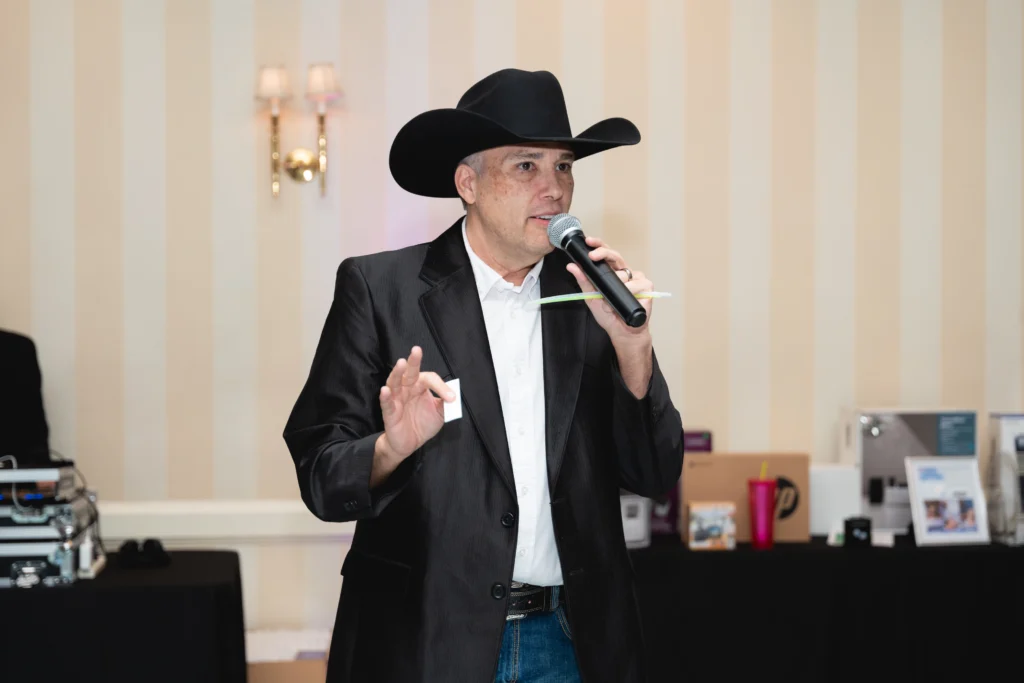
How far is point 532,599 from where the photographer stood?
66.3 inches

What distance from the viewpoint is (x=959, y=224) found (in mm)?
3732

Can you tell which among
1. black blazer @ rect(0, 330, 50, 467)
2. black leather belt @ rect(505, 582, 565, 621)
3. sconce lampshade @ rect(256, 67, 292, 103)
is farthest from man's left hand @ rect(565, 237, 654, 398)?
black blazer @ rect(0, 330, 50, 467)

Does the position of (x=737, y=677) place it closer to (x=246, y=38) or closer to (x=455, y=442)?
(x=455, y=442)

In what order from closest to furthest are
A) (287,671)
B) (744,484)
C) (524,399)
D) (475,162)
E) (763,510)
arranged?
1. (524,399)
2. (475,162)
3. (287,671)
4. (763,510)
5. (744,484)

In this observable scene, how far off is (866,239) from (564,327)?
2.26 meters

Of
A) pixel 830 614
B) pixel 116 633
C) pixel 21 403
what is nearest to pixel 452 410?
pixel 116 633

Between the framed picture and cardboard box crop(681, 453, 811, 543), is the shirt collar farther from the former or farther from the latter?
the framed picture

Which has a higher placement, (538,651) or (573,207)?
(573,207)

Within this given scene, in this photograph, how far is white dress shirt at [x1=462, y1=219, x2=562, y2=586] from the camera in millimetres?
1689

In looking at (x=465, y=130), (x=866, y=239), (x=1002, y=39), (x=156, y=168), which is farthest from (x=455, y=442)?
(x=1002, y=39)

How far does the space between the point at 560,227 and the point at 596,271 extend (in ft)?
0.52

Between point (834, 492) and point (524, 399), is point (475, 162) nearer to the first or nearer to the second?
point (524, 399)

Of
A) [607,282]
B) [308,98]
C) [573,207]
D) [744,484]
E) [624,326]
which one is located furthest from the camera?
[573,207]

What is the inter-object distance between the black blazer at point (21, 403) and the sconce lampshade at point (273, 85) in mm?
1114
